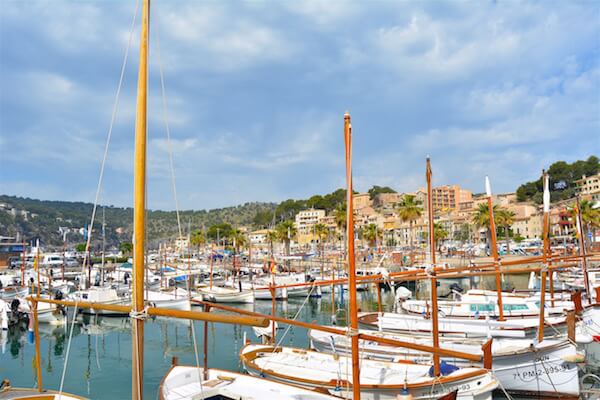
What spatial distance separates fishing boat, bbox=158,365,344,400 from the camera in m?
13.8

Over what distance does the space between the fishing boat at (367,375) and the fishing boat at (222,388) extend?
53.9 inches

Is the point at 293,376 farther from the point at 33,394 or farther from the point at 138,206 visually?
the point at 138,206

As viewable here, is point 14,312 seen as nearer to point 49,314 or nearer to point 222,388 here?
point 49,314

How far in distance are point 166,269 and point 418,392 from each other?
7540 centimetres

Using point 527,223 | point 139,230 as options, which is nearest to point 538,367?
point 139,230

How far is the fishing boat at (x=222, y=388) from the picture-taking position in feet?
45.4

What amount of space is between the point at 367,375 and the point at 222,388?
591cm

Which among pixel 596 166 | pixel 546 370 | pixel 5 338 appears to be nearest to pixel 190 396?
pixel 546 370

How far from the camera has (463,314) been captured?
2948cm

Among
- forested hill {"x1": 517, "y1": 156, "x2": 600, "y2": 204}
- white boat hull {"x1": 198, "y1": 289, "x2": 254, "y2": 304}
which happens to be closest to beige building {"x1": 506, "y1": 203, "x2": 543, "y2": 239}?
forested hill {"x1": 517, "y1": 156, "x2": 600, "y2": 204}

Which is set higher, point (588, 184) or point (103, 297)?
point (588, 184)

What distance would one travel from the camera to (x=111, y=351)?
31.1 metres

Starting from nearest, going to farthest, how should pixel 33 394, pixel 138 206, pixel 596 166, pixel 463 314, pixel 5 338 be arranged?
pixel 138 206 < pixel 33 394 < pixel 463 314 < pixel 5 338 < pixel 596 166

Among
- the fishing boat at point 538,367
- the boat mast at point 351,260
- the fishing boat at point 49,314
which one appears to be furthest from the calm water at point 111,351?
the boat mast at point 351,260
